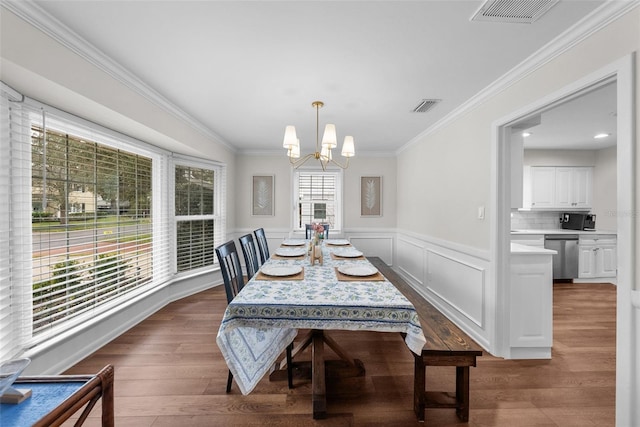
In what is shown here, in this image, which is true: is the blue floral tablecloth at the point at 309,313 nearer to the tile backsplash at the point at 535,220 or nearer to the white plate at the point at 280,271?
the white plate at the point at 280,271

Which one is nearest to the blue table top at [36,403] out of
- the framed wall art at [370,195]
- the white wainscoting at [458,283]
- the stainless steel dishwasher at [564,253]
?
the white wainscoting at [458,283]

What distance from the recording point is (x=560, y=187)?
16.7 ft

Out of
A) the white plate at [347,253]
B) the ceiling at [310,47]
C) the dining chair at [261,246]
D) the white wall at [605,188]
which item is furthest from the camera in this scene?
the white wall at [605,188]

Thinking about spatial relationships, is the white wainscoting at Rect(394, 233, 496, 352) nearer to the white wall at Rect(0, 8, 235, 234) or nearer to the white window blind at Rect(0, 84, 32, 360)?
the white wall at Rect(0, 8, 235, 234)

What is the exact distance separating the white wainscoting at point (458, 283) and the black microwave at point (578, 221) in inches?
125

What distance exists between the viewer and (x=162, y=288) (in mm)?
3549

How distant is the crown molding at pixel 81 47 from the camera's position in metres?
1.46

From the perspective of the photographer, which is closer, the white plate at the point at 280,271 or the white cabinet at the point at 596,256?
the white plate at the point at 280,271

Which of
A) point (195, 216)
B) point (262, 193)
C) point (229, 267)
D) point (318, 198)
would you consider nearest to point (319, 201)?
point (318, 198)

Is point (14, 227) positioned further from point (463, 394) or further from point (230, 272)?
point (463, 394)

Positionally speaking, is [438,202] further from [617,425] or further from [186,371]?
[186,371]

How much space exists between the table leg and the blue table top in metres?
1.19

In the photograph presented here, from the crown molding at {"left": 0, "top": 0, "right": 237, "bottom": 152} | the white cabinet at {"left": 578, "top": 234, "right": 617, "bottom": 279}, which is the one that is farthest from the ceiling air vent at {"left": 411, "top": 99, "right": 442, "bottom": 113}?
the white cabinet at {"left": 578, "top": 234, "right": 617, "bottom": 279}

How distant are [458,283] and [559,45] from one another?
2166mm
